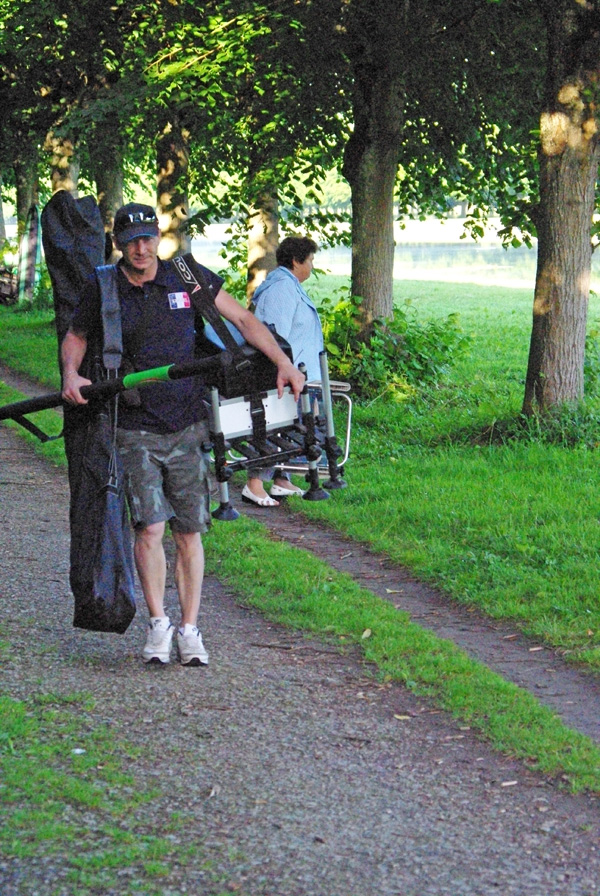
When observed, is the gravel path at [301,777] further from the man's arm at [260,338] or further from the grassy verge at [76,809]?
the man's arm at [260,338]

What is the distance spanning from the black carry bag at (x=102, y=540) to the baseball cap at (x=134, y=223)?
696mm

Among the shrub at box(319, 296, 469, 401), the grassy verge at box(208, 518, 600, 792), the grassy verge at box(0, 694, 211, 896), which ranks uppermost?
the shrub at box(319, 296, 469, 401)

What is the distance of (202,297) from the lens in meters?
5.63

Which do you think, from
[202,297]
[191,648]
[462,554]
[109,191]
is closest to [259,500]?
[462,554]

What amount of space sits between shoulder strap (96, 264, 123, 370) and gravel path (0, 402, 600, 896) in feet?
4.48

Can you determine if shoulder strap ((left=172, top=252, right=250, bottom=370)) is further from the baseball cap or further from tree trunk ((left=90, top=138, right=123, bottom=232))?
tree trunk ((left=90, top=138, right=123, bottom=232))

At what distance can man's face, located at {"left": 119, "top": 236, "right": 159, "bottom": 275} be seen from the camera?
5453 mm

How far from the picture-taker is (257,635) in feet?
20.9

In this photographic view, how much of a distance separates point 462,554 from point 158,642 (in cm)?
257

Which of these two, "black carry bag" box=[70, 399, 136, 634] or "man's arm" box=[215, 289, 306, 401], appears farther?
"man's arm" box=[215, 289, 306, 401]

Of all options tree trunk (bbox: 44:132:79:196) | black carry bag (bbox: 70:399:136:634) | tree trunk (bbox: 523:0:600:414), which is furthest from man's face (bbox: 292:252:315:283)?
tree trunk (bbox: 44:132:79:196)

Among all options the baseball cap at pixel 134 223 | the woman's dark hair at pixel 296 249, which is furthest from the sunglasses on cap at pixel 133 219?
the woman's dark hair at pixel 296 249

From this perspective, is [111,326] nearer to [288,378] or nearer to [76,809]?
[288,378]

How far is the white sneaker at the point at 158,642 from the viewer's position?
5.78m
